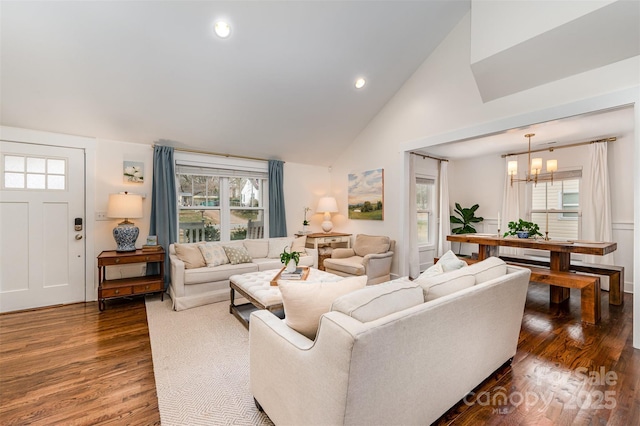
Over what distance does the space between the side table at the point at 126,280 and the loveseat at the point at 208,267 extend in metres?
0.18

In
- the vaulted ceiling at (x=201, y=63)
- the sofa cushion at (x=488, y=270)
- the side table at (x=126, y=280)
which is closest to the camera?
the sofa cushion at (x=488, y=270)

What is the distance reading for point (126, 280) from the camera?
377 centimetres

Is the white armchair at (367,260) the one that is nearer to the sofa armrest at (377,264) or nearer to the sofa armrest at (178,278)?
the sofa armrest at (377,264)

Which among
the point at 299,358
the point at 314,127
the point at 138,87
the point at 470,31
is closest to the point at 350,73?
the point at 314,127

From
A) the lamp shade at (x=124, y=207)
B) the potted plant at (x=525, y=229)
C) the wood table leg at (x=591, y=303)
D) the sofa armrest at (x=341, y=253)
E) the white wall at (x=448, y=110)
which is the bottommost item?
the wood table leg at (x=591, y=303)

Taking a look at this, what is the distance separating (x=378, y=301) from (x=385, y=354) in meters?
0.25

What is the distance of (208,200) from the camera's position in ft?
15.9

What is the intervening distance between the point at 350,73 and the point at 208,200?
3.10m

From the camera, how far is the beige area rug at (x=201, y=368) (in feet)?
5.61

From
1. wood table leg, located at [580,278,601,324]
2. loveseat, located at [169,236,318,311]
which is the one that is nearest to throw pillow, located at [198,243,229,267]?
loveseat, located at [169,236,318,311]

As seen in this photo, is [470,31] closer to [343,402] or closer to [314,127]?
[314,127]

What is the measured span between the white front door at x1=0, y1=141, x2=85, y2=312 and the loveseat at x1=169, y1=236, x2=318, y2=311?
1.26m

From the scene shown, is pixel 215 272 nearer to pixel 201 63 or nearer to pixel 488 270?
pixel 201 63

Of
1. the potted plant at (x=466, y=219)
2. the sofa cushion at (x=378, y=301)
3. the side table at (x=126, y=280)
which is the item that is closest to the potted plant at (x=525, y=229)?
the potted plant at (x=466, y=219)
